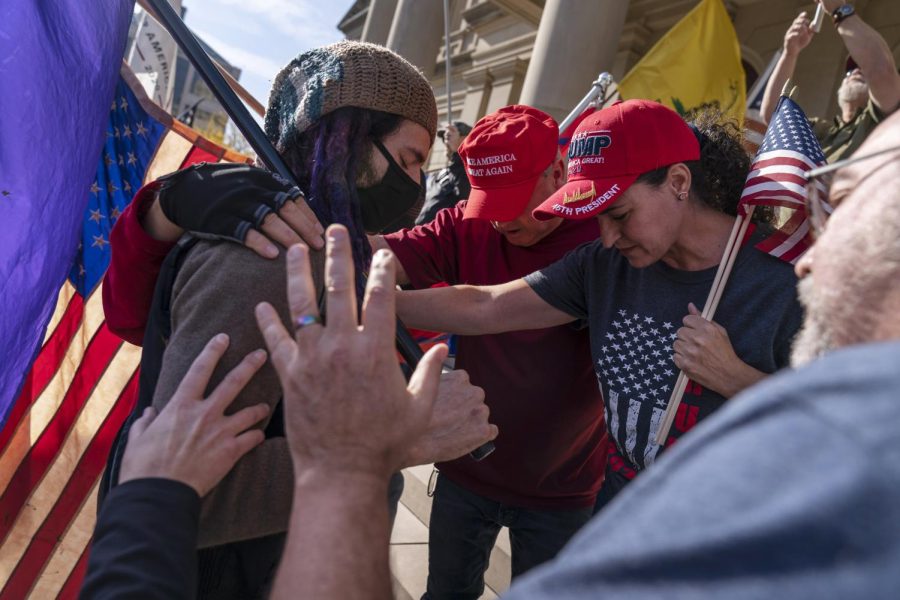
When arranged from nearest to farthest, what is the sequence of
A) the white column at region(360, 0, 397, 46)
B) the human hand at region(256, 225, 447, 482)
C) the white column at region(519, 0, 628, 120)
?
the human hand at region(256, 225, 447, 482)
the white column at region(519, 0, 628, 120)
the white column at region(360, 0, 397, 46)

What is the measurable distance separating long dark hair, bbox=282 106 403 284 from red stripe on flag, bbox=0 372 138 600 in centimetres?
129

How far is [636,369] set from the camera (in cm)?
174

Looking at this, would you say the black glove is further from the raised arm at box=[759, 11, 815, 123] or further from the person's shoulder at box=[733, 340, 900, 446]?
the raised arm at box=[759, 11, 815, 123]

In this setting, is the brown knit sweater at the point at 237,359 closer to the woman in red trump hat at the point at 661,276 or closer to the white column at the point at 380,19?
the woman in red trump hat at the point at 661,276

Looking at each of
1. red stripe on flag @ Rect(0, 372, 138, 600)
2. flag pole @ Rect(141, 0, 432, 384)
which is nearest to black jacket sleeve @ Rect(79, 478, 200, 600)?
flag pole @ Rect(141, 0, 432, 384)

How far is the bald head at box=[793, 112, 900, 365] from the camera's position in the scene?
701 millimetres

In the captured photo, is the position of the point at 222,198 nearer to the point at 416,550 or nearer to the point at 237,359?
the point at 237,359

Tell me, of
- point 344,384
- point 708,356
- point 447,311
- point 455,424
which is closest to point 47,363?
point 447,311

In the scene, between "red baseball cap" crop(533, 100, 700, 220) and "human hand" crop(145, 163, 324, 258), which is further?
"red baseball cap" crop(533, 100, 700, 220)

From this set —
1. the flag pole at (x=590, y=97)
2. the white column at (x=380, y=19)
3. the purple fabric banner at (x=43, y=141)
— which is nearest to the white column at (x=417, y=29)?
the white column at (x=380, y=19)

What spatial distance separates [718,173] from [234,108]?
1403mm

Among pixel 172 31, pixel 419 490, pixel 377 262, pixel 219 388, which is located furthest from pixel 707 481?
pixel 419 490

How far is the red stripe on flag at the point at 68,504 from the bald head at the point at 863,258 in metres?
2.20

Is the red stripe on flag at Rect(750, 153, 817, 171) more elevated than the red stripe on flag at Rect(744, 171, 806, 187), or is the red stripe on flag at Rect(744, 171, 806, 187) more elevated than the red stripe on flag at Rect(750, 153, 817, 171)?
the red stripe on flag at Rect(750, 153, 817, 171)
